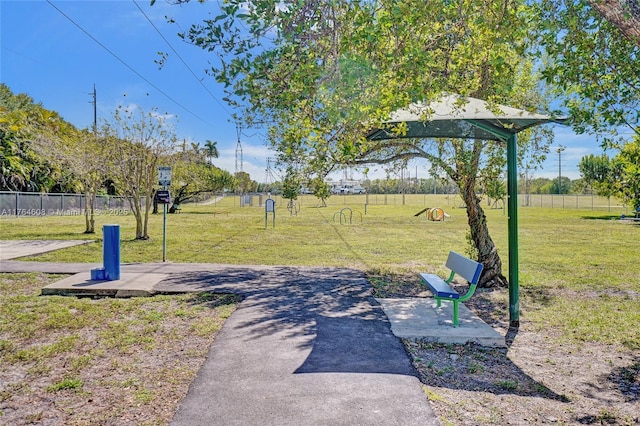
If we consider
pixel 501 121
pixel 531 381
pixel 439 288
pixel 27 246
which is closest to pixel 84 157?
pixel 27 246

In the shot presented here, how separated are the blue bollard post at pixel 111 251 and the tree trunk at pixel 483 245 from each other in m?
6.46

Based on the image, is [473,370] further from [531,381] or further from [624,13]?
[624,13]

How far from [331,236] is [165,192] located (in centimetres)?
929

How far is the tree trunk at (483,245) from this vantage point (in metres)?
8.56

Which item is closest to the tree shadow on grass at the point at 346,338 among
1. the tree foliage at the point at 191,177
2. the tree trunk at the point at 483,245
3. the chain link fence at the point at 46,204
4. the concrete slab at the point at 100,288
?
the concrete slab at the point at 100,288

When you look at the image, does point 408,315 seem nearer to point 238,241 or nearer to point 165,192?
point 165,192

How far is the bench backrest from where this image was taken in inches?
209

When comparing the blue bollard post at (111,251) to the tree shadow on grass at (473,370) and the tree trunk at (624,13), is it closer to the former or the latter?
the tree shadow on grass at (473,370)

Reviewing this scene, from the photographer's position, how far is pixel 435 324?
18.3ft

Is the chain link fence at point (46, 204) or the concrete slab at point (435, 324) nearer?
the concrete slab at point (435, 324)

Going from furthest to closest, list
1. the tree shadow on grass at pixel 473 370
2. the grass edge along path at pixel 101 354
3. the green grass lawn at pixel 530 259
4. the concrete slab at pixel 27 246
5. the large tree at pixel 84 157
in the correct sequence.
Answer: the large tree at pixel 84 157 < the concrete slab at pixel 27 246 < the green grass lawn at pixel 530 259 < the tree shadow on grass at pixel 473 370 < the grass edge along path at pixel 101 354

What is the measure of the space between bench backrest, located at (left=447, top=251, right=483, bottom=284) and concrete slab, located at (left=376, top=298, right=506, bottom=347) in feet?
1.92

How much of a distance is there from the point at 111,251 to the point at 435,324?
559cm

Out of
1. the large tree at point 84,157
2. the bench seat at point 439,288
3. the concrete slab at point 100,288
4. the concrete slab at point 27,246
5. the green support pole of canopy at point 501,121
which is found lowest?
the concrete slab at point 100,288
